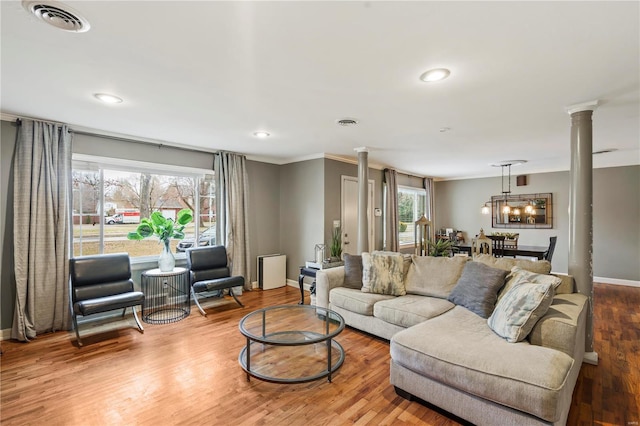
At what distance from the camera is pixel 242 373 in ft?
8.61

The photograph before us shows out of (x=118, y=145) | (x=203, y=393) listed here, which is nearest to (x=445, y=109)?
(x=203, y=393)

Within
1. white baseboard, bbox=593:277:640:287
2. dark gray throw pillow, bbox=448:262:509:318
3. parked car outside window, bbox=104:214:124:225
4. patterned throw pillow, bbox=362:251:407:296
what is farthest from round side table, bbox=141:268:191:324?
white baseboard, bbox=593:277:640:287

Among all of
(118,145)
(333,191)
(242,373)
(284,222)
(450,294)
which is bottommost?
(242,373)

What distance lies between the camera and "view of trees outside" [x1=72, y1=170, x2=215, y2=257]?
13.0 feet

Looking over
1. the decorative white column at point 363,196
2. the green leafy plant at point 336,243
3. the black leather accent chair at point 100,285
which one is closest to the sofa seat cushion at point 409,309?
the decorative white column at point 363,196

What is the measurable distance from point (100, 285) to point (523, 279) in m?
4.44

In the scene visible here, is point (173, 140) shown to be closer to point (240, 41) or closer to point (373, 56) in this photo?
point (240, 41)

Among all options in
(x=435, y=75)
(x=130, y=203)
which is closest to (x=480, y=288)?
(x=435, y=75)

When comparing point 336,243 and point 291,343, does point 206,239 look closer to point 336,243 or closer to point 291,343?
point 336,243

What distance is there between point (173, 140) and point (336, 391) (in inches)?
152

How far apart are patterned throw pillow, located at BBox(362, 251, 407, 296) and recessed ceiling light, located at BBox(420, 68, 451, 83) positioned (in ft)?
6.70

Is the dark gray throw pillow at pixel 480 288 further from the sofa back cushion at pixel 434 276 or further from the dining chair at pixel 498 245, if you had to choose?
the dining chair at pixel 498 245

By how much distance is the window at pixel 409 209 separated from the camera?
7.78 m

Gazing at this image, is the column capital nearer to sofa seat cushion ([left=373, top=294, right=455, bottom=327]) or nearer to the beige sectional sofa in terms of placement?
the beige sectional sofa
